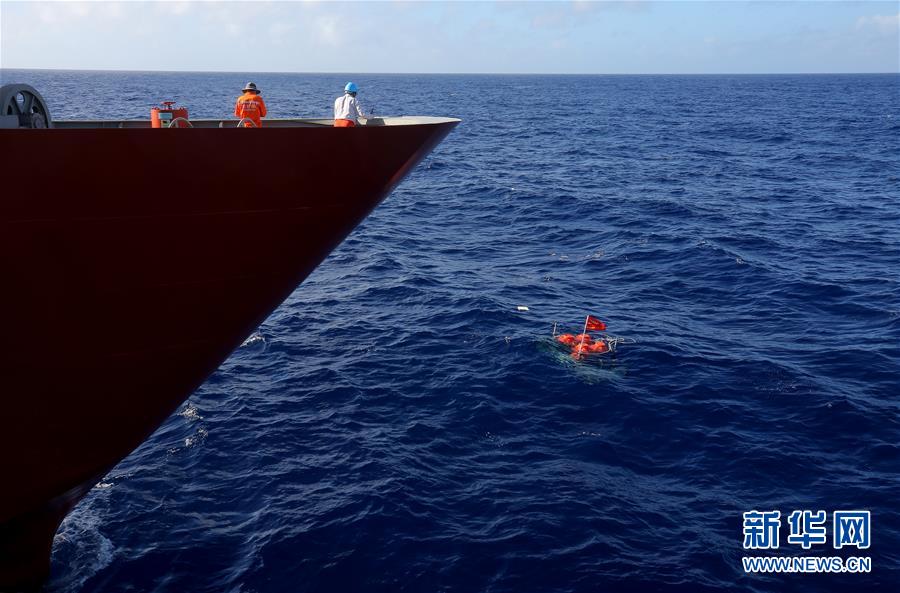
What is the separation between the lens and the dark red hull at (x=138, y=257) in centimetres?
871

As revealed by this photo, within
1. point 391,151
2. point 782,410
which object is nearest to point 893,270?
point 782,410

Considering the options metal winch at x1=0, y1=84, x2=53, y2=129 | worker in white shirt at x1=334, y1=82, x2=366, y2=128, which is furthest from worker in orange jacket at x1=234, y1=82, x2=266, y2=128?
metal winch at x1=0, y1=84, x2=53, y2=129

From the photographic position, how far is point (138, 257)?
957 centimetres

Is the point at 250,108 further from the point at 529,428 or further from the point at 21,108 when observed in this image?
the point at 529,428

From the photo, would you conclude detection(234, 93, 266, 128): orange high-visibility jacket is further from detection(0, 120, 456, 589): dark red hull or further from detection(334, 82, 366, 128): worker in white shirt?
detection(0, 120, 456, 589): dark red hull

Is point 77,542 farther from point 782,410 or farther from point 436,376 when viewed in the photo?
point 782,410

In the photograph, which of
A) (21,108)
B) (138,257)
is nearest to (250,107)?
(138,257)

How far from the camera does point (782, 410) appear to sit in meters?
22.0

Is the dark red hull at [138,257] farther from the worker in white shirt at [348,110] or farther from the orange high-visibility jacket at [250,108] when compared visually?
the orange high-visibility jacket at [250,108]

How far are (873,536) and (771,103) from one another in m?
157

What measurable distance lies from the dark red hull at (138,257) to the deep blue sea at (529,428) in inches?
34.1

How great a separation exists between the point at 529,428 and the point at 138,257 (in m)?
14.2

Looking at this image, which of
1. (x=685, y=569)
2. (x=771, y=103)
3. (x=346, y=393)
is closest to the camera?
(x=685, y=569)

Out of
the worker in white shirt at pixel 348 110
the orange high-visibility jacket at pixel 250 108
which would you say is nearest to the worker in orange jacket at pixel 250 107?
the orange high-visibility jacket at pixel 250 108
